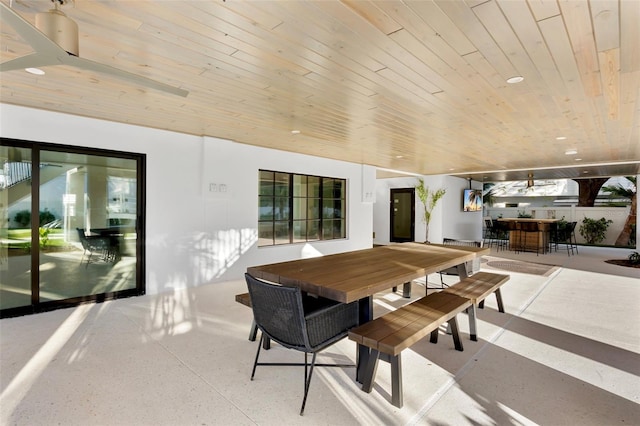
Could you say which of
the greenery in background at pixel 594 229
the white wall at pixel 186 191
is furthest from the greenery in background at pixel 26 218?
the greenery in background at pixel 594 229

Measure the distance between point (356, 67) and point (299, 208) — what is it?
439 centimetres

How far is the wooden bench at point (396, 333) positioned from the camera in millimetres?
1977

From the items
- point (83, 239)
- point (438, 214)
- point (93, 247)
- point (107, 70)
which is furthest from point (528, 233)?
point (107, 70)

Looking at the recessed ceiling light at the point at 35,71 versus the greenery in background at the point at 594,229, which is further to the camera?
the greenery in background at the point at 594,229

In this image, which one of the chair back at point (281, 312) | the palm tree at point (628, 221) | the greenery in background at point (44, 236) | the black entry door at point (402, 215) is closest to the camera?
the chair back at point (281, 312)

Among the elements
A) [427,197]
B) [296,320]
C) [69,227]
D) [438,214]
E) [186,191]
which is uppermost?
[427,197]

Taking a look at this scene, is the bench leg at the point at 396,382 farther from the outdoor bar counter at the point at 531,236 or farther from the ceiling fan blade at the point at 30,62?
the outdoor bar counter at the point at 531,236

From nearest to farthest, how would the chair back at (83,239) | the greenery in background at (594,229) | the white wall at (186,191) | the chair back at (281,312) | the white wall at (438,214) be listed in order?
the chair back at (281,312), the white wall at (186,191), the chair back at (83,239), the white wall at (438,214), the greenery in background at (594,229)

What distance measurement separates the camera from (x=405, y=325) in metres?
2.23

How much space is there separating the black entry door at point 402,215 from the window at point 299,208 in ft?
11.6

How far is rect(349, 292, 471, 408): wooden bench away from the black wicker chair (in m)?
0.14

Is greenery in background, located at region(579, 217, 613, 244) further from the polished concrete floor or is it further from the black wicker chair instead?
the black wicker chair

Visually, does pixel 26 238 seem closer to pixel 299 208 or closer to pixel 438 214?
pixel 299 208

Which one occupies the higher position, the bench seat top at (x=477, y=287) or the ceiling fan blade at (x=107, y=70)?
the ceiling fan blade at (x=107, y=70)
